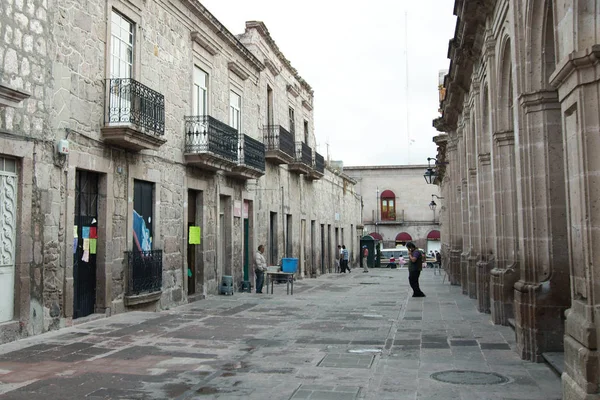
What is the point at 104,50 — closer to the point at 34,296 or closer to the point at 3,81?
A: the point at 3,81

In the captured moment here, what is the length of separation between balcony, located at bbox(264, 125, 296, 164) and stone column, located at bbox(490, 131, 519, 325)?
37.4 feet

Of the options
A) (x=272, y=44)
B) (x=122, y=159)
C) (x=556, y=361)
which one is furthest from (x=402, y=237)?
(x=556, y=361)

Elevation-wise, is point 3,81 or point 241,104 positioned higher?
point 241,104

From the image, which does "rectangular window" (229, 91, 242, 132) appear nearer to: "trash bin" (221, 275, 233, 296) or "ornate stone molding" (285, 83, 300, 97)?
"trash bin" (221, 275, 233, 296)

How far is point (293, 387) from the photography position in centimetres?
618

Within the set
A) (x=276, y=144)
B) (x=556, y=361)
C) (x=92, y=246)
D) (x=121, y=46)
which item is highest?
(x=121, y=46)

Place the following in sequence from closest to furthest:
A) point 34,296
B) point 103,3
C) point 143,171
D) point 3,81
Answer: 1. point 3,81
2. point 34,296
3. point 103,3
4. point 143,171

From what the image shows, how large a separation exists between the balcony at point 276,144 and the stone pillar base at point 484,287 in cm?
996

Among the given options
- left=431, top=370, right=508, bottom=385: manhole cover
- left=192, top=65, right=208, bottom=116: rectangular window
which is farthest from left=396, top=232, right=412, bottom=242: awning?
left=431, top=370, right=508, bottom=385: manhole cover

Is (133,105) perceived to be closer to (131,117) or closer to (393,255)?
(131,117)

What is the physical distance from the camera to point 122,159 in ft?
38.6

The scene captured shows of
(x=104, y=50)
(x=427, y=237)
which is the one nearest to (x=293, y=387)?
(x=104, y=50)

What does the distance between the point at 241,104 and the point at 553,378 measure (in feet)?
46.3

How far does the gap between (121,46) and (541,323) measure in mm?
9246
